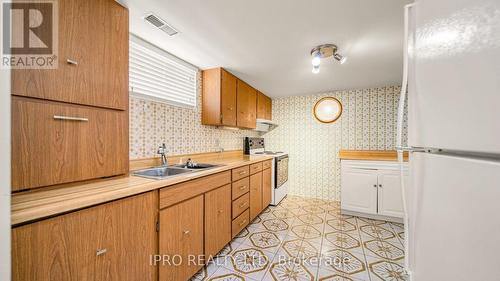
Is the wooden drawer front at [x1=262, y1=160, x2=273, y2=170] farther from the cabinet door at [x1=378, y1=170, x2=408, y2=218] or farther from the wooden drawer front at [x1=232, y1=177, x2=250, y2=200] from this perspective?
the cabinet door at [x1=378, y1=170, x2=408, y2=218]

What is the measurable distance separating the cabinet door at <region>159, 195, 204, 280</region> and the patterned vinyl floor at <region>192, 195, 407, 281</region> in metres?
0.23

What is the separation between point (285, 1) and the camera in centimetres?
119

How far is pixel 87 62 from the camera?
103cm

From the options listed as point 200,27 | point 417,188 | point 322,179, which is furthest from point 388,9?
point 322,179

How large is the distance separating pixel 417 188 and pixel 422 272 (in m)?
0.28

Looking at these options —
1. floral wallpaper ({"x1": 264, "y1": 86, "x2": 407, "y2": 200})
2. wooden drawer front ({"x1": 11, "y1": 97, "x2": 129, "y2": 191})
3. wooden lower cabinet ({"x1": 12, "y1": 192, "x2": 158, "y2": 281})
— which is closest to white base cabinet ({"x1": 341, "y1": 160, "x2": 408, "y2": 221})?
floral wallpaper ({"x1": 264, "y1": 86, "x2": 407, "y2": 200})

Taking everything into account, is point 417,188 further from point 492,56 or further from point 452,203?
point 492,56

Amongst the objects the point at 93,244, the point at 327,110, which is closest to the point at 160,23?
the point at 93,244

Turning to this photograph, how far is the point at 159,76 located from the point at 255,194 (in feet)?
5.98

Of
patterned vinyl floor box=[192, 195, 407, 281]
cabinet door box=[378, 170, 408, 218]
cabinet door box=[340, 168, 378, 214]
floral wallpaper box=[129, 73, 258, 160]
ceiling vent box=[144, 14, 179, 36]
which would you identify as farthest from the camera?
cabinet door box=[340, 168, 378, 214]

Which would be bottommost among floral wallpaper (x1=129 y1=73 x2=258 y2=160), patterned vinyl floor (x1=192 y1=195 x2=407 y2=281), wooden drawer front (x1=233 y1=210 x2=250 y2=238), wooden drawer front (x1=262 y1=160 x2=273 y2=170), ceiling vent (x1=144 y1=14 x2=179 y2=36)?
patterned vinyl floor (x1=192 y1=195 x2=407 y2=281)

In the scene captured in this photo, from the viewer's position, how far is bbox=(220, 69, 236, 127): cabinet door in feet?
7.64

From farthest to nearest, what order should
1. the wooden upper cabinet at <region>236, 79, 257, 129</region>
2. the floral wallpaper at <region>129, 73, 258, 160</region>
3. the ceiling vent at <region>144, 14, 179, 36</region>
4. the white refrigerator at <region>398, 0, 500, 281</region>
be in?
the wooden upper cabinet at <region>236, 79, 257, 129</region>
the floral wallpaper at <region>129, 73, 258, 160</region>
the ceiling vent at <region>144, 14, 179, 36</region>
the white refrigerator at <region>398, 0, 500, 281</region>

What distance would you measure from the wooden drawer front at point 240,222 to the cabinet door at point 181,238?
1.75 ft
